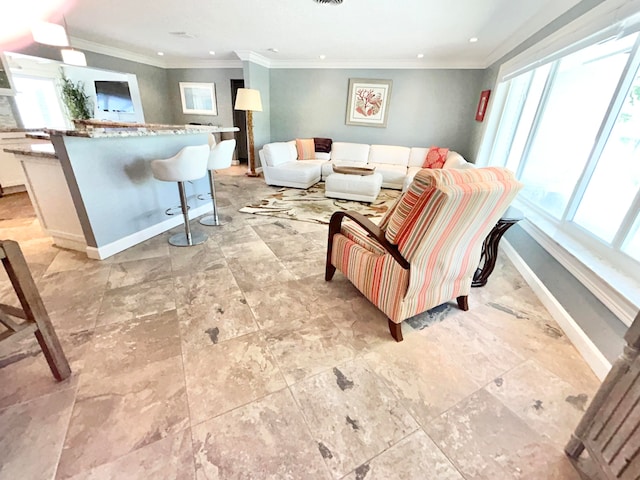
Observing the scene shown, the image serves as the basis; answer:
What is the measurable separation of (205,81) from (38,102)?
3.18 metres

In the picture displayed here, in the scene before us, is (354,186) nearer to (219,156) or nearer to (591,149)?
(219,156)

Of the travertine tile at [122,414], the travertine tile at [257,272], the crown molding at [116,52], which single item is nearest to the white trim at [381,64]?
the crown molding at [116,52]

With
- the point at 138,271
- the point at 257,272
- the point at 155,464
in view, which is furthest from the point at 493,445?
the point at 138,271

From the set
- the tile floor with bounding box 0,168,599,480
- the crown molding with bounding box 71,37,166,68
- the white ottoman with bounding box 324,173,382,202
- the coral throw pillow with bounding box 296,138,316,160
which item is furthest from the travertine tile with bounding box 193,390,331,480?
the crown molding with bounding box 71,37,166,68

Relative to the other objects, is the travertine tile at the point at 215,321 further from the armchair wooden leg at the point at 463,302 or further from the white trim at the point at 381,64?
the white trim at the point at 381,64

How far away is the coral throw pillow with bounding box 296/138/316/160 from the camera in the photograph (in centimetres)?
557

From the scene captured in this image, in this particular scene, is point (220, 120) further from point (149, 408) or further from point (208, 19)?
point (149, 408)

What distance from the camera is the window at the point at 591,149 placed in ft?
5.40

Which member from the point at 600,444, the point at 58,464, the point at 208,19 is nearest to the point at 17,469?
the point at 58,464

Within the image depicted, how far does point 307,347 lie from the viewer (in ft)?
5.03

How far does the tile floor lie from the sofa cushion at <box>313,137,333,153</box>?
427 cm

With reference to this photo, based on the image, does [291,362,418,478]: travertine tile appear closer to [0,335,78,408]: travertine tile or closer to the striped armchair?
the striped armchair

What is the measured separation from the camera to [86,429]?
109cm

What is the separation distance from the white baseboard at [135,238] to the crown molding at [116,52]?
13.1 feet
